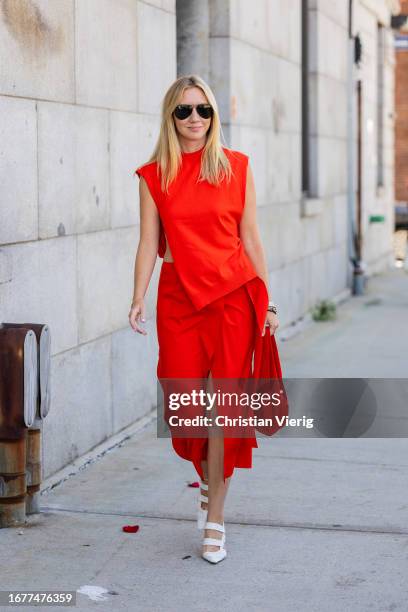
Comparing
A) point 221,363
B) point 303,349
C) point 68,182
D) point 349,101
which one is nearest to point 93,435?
point 68,182

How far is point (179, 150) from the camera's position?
526 cm

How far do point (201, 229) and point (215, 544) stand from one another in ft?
4.35

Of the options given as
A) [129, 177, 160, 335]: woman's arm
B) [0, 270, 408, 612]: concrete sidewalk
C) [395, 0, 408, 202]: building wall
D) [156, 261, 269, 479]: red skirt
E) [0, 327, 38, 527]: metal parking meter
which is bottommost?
[0, 270, 408, 612]: concrete sidewalk

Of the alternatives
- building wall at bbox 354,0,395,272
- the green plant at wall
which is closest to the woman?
the green plant at wall

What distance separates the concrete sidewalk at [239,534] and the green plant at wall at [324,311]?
5.51m

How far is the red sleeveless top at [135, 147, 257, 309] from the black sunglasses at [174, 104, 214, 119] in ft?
0.53

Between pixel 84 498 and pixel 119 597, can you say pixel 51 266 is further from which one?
pixel 119 597

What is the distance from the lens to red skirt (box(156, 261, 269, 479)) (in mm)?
5258

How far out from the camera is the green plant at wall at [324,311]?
13320mm

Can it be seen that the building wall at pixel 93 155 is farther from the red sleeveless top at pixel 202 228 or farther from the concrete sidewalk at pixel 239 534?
the red sleeveless top at pixel 202 228

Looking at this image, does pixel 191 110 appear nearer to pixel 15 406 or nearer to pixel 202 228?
pixel 202 228

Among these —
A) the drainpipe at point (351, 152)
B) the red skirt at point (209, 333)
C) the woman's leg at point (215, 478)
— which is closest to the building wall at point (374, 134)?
the drainpipe at point (351, 152)

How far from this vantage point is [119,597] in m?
4.82

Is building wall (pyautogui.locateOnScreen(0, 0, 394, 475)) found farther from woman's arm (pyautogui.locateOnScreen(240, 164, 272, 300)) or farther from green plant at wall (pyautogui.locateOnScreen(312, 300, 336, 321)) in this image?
green plant at wall (pyautogui.locateOnScreen(312, 300, 336, 321))
